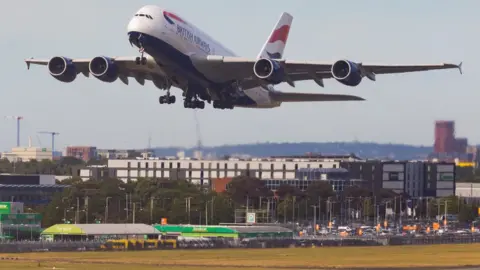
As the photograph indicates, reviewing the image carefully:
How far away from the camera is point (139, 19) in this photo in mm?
80750

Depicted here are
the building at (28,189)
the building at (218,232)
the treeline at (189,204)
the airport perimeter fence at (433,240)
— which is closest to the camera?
the building at (218,232)

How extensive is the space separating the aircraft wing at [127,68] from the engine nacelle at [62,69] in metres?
0.83

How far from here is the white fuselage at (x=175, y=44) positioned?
80.5 meters

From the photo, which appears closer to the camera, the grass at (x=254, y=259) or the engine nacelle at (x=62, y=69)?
the engine nacelle at (x=62, y=69)

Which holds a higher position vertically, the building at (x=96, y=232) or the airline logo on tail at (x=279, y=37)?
the airline logo on tail at (x=279, y=37)

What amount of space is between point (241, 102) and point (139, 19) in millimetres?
14322

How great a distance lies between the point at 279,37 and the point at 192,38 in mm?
21025

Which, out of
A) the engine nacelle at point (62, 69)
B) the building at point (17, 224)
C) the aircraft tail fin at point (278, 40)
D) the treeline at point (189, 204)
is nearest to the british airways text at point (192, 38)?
the engine nacelle at point (62, 69)

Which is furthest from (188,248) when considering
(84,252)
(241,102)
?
(241,102)

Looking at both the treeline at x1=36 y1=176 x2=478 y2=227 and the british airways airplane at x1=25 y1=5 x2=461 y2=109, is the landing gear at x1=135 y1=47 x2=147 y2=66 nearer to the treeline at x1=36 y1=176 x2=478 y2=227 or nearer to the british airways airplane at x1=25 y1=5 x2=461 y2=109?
the british airways airplane at x1=25 y1=5 x2=461 y2=109

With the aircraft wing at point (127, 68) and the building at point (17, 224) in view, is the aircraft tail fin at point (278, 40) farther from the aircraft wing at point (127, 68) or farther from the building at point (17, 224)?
the building at point (17, 224)

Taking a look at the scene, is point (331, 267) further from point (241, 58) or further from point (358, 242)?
point (358, 242)

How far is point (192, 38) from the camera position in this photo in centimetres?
8419

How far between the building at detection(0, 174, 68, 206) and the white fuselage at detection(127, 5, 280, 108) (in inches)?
3845
